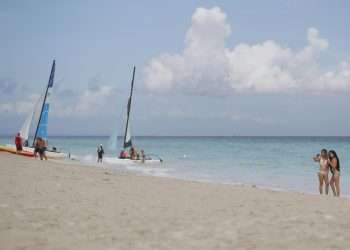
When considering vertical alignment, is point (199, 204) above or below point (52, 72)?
below

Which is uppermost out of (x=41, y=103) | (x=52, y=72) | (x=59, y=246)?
(x=52, y=72)

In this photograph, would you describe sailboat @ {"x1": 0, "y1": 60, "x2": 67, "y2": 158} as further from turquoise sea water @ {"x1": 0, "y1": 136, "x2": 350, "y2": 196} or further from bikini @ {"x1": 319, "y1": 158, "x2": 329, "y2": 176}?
bikini @ {"x1": 319, "y1": 158, "x2": 329, "y2": 176}

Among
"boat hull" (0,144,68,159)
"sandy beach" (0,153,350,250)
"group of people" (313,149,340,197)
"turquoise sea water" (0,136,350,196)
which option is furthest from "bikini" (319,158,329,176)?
"boat hull" (0,144,68,159)

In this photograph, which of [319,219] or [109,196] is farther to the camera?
[109,196]

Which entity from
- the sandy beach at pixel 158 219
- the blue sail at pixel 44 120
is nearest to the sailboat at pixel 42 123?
the blue sail at pixel 44 120

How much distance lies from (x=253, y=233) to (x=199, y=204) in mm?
3236

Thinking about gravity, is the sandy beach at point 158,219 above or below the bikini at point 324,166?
below

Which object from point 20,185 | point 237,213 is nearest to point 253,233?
point 237,213

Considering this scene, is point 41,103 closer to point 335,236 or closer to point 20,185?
point 20,185

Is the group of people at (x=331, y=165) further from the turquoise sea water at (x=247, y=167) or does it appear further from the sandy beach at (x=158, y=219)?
the turquoise sea water at (x=247, y=167)

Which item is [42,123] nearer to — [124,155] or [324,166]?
[124,155]

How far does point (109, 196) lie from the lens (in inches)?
424

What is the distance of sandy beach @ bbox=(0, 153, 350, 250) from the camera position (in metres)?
6.43

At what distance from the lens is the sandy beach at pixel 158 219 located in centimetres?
643
